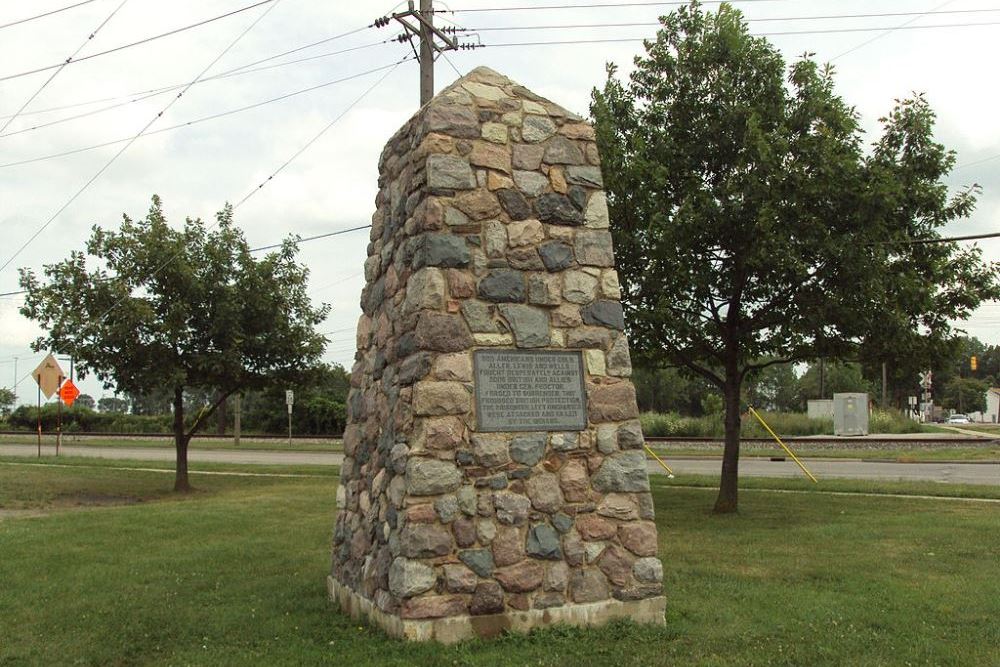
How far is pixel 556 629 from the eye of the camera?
249 inches

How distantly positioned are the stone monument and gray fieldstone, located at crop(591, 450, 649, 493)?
0.6 inches

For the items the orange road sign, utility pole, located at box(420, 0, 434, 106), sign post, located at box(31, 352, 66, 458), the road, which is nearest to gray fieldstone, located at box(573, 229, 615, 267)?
utility pole, located at box(420, 0, 434, 106)

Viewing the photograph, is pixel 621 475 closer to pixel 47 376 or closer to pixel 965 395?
pixel 47 376

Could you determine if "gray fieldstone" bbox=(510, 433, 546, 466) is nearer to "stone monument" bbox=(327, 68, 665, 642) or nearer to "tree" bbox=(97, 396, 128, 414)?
"stone monument" bbox=(327, 68, 665, 642)

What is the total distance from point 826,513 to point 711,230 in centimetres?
464

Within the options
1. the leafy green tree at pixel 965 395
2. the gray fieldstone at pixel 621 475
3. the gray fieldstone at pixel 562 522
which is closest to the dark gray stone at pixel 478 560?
the gray fieldstone at pixel 562 522

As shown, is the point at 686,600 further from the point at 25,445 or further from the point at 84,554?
the point at 25,445

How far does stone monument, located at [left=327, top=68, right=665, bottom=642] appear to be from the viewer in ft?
20.5

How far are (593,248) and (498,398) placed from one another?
1.45 m

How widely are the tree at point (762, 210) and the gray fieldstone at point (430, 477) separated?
6.64 metres

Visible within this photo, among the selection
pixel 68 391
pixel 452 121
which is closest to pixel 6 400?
pixel 68 391

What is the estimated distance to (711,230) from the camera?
1261cm

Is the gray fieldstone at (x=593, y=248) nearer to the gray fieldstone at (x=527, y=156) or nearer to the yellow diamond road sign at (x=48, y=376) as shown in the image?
the gray fieldstone at (x=527, y=156)

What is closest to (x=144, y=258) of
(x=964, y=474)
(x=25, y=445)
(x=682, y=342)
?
(x=682, y=342)
